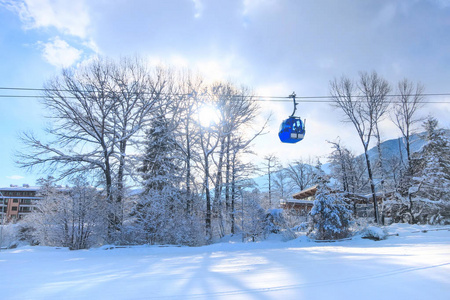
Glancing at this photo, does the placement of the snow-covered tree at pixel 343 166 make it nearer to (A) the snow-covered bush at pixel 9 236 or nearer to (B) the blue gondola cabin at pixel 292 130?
(B) the blue gondola cabin at pixel 292 130

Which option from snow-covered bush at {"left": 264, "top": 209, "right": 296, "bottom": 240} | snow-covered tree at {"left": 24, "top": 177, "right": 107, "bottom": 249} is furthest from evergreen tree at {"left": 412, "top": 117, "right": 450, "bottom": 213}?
snow-covered tree at {"left": 24, "top": 177, "right": 107, "bottom": 249}

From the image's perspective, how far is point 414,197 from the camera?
21375 millimetres

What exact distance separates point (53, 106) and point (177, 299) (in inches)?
657

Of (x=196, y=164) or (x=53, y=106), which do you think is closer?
(x=53, y=106)

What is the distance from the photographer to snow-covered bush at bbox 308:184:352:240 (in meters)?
15.2

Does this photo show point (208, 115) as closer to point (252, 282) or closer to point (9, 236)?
point (252, 282)

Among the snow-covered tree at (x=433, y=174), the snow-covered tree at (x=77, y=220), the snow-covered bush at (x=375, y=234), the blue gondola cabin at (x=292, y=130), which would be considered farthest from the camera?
the snow-covered tree at (x=433, y=174)

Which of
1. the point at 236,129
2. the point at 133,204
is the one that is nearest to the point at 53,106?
the point at 133,204

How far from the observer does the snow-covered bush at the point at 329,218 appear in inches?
599

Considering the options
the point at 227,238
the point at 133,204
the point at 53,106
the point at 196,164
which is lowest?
the point at 227,238

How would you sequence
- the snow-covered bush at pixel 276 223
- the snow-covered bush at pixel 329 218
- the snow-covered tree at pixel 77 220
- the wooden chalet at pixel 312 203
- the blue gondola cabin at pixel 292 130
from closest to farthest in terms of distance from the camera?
the blue gondola cabin at pixel 292 130, the snow-covered tree at pixel 77 220, the snow-covered bush at pixel 329 218, the snow-covered bush at pixel 276 223, the wooden chalet at pixel 312 203

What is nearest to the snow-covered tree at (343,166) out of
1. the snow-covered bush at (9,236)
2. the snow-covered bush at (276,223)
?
the snow-covered bush at (276,223)

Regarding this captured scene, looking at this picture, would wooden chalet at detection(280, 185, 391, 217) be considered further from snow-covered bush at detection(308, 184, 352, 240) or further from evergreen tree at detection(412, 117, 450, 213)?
snow-covered bush at detection(308, 184, 352, 240)

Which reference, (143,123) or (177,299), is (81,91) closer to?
(143,123)
